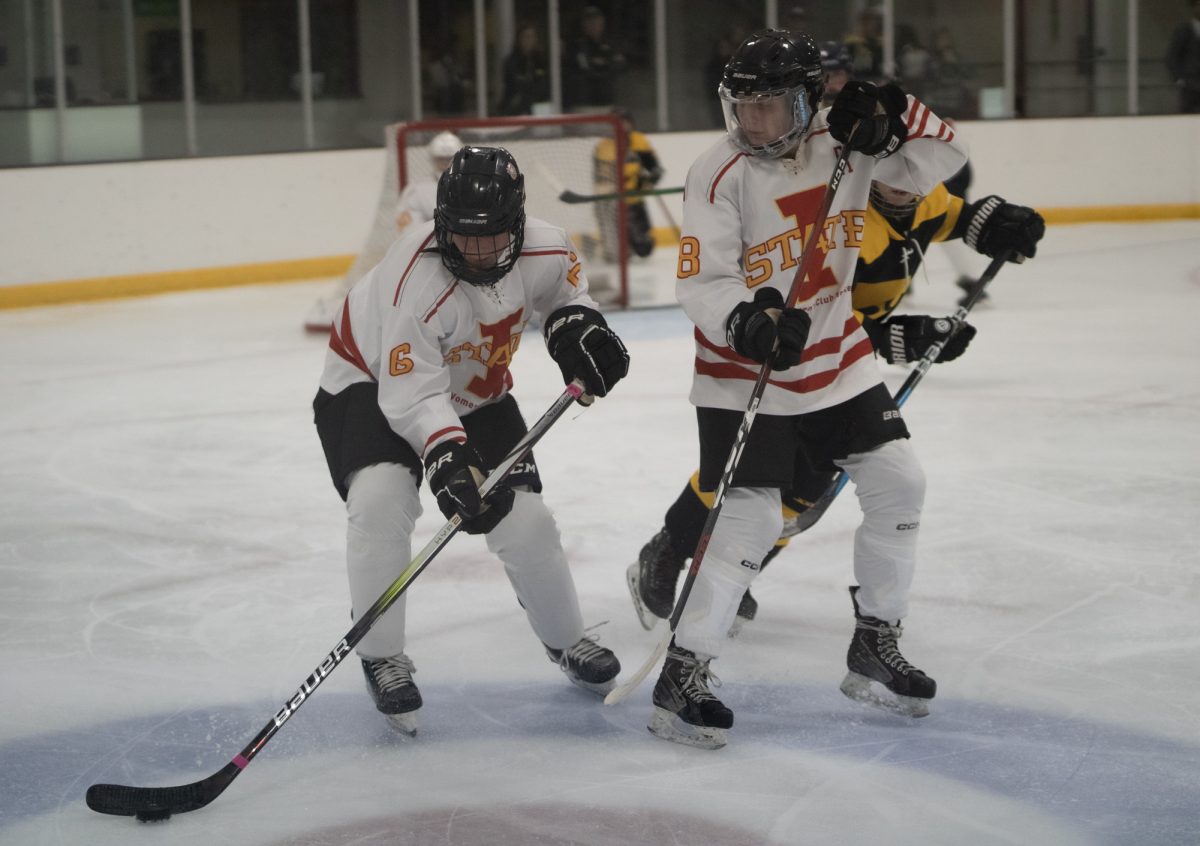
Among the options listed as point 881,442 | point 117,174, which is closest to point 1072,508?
point 881,442

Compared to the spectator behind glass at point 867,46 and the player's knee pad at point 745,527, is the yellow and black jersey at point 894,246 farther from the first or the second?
the spectator behind glass at point 867,46

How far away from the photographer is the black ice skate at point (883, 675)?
2406 mm

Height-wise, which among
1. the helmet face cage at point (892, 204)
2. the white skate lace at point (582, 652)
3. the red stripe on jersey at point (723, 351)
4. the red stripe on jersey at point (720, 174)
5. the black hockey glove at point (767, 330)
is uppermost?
the red stripe on jersey at point (720, 174)

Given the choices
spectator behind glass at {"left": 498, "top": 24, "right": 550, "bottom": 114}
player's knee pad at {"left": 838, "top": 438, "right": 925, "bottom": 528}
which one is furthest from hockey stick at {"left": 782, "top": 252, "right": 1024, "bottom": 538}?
spectator behind glass at {"left": 498, "top": 24, "right": 550, "bottom": 114}

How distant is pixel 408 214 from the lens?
5.76 metres

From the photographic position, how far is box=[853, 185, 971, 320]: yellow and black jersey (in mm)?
2658

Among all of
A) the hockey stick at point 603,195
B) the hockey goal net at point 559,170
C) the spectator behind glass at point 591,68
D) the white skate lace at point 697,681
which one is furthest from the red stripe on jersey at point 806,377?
the spectator behind glass at point 591,68

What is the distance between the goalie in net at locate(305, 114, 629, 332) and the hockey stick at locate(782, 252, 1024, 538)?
3.94m

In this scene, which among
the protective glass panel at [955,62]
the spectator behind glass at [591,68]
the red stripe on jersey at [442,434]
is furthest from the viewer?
the protective glass panel at [955,62]

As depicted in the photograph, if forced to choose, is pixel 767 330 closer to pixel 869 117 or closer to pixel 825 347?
pixel 825 347

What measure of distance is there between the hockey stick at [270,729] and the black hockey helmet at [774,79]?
0.46 meters

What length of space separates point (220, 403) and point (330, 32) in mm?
4411

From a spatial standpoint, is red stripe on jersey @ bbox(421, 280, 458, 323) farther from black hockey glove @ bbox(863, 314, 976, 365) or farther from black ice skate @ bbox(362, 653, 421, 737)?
black hockey glove @ bbox(863, 314, 976, 365)

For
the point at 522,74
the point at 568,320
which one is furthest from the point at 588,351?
the point at 522,74
